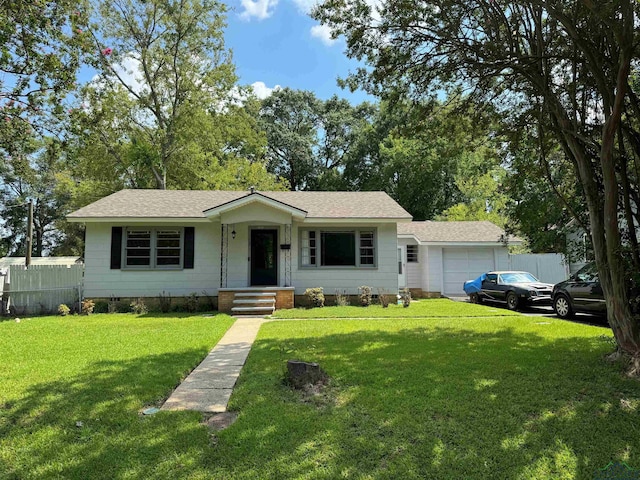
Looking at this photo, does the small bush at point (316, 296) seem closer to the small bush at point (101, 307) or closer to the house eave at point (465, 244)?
the house eave at point (465, 244)

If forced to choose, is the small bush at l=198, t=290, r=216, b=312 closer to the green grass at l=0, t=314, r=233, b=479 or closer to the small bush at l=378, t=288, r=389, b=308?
the green grass at l=0, t=314, r=233, b=479

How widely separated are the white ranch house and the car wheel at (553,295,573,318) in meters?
4.94

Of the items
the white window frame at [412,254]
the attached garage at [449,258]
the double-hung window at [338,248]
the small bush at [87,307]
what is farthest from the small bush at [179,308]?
the white window frame at [412,254]

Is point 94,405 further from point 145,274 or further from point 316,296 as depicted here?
point 145,274

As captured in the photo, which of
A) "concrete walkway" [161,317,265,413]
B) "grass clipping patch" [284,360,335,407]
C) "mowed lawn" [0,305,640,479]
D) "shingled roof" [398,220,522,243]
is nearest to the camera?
"mowed lawn" [0,305,640,479]

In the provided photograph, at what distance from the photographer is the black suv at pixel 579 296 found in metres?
10.1

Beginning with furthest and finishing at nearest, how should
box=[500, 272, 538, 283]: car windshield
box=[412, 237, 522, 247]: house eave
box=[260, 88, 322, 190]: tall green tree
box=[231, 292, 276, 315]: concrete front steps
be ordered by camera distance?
box=[260, 88, 322, 190]: tall green tree
box=[412, 237, 522, 247]: house eave
box=[500, 272, 538, 283]: car windshield
box=[231, 292, 276, 315]: concrete front steps

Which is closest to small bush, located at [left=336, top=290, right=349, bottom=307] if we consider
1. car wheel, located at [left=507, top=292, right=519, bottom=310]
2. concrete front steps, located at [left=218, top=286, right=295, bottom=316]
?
concrete front steps, located at [left=218, top=286, right=295, bottom=316]

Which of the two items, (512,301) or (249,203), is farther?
(512,301)

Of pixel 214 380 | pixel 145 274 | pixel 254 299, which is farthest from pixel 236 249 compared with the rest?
pixel 214 380

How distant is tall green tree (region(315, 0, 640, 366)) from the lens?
Answer: 17.9ft

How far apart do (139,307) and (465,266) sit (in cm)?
1369

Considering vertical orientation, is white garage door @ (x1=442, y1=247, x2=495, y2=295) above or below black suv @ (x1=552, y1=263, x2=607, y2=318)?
above

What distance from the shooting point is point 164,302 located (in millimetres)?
13000
